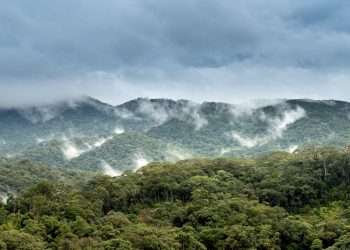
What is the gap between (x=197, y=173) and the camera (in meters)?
120

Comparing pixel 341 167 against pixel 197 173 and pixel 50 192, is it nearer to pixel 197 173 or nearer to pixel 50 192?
pixel 197 173

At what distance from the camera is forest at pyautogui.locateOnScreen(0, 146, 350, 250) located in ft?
265

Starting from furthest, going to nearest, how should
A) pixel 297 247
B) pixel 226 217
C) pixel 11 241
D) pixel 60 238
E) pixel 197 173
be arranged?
pixel 197 173 → pixel 226 217 → pixel 297 247 → pixel 60 238 → pixel 11 241

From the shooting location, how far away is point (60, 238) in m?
78.7

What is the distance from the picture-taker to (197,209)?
96000 mm

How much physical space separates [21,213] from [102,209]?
17.3 m

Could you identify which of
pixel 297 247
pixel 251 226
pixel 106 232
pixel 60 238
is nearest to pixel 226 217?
pixel 251 226

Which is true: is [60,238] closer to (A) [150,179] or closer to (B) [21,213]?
(B) [21,213]

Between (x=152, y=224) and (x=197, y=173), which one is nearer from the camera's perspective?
(x=152, y=224)

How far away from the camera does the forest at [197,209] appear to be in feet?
265

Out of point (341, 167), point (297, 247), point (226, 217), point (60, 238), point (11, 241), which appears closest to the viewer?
point (11, 241)

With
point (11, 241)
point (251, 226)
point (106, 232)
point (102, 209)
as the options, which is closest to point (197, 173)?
point (102, 209)

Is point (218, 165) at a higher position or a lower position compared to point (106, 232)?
higher

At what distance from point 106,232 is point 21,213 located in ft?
73.1
